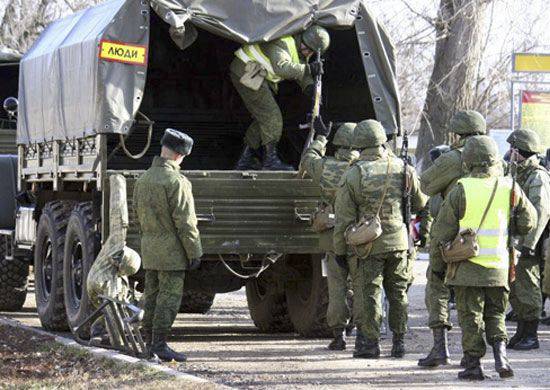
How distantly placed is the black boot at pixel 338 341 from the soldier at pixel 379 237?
720mm

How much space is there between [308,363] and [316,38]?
11.3 ft

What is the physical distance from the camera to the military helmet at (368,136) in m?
11.6

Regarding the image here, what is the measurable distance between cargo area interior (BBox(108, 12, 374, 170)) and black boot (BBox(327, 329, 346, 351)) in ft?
10.7

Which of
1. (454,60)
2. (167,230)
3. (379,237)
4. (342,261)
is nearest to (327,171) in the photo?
(342,261)

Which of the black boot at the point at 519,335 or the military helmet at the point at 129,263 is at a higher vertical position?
the military helmet at the point at 129,263

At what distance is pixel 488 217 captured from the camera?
1034 centimetres

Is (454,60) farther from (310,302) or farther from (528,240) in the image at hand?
(528,240)

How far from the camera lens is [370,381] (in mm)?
10398

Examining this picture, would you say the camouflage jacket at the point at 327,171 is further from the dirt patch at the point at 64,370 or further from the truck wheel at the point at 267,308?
the dirt patch at the point at 64,370

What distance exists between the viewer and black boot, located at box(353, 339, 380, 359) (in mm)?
11617

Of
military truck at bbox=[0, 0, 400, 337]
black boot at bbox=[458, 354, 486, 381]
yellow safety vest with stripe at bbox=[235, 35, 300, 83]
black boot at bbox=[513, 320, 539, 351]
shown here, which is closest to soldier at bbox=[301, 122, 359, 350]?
military truck at bbox=[0, 0, 400, 337]

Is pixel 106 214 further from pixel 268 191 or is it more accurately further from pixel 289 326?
pixel 289 326

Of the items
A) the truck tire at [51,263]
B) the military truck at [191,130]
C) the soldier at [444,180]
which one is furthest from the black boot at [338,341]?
the truck tire at [51,263]

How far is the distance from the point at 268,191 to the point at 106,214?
1.47m
